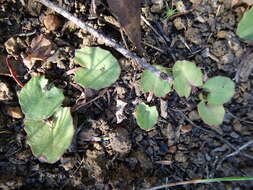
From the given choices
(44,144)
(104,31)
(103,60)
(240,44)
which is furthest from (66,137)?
(240,44)

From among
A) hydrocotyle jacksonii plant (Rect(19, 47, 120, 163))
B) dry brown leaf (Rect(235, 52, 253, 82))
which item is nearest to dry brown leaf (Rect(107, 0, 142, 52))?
hydrocotyle jacksonii plant (Rect(19, 47, 120, 163))

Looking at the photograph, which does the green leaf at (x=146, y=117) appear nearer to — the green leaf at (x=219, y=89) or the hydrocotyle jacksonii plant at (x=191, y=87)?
the hydrocotyle jacksonii plant at (x=191, y=87)

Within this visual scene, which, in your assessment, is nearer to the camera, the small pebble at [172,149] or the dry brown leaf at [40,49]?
the dry brown leaf at [40,49]

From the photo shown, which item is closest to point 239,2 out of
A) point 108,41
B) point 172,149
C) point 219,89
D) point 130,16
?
point 219,89

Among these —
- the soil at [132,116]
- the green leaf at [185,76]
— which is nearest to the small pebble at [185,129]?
the soil at [132,116]

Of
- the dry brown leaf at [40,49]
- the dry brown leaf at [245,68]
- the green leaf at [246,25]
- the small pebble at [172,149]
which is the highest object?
the green leaf at [246,25]

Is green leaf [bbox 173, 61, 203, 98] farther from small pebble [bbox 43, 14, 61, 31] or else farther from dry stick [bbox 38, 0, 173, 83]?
small pebble [bbox 43, 14, 61, 31]

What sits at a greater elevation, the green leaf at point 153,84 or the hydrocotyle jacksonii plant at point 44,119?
the green leaf at point 153,84
